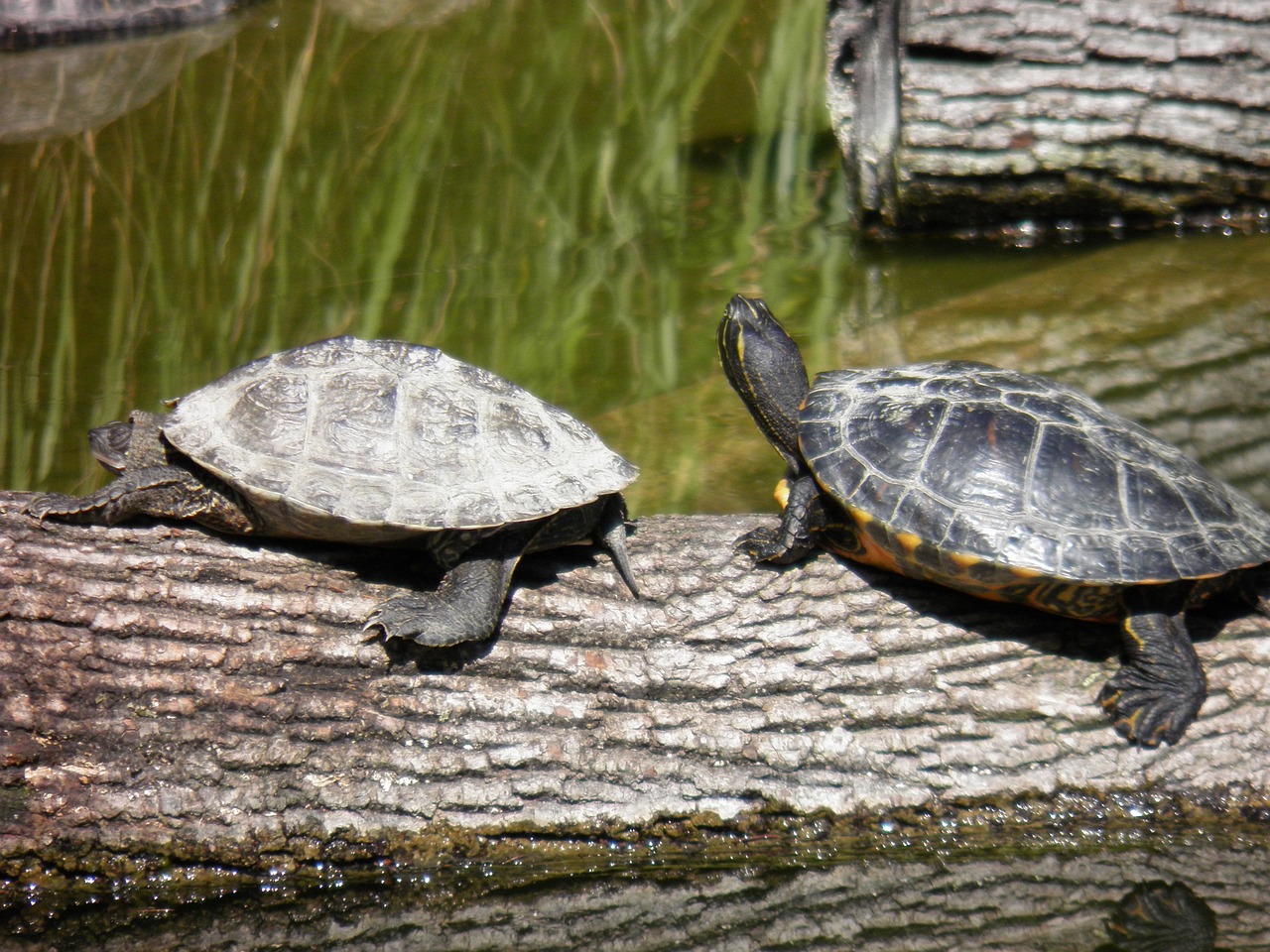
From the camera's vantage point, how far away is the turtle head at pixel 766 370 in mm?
3854

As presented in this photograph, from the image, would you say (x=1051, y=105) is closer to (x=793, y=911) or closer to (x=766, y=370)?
(x=766, y=370)

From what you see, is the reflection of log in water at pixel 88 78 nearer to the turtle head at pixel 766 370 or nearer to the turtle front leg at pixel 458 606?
the turtle head at pixel 766 370

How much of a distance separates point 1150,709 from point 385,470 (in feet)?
6.94

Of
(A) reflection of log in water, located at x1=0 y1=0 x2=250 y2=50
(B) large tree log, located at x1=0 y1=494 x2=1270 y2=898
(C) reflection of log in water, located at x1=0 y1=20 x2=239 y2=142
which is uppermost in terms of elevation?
A: (A) reflection of log in water, located at x1=0 y1=0 x2=250 y2=50

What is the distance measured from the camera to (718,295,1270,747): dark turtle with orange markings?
3.06 m

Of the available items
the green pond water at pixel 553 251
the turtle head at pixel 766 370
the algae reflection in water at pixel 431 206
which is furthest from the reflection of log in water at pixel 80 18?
the turtle head at pixel 766 370

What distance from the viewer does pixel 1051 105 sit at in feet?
19.3

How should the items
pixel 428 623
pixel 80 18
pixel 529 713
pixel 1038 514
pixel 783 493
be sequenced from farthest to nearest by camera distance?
pixel 80 18 → pixel 783 493 → pixel 1038 514 → pixel 529 713 → pixel 428 623

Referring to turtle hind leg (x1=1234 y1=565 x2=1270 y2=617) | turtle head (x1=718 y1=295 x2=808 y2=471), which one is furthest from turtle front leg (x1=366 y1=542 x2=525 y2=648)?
turtle hind leg (x1=1234 y1=565 x2=1270 y2=617)

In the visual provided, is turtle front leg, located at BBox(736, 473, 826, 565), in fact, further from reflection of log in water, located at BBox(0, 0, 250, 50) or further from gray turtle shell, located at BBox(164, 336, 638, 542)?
reflection of log in water, located at BBox(0, 0, 250, 50)

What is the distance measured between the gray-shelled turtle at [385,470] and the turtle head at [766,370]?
30.5 inches

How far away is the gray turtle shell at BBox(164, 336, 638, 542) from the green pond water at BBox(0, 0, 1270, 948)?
153 cm

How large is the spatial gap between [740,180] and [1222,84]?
2.70m

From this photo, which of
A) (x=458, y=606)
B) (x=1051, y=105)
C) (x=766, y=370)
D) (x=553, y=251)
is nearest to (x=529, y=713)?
(x=458, y=606)
